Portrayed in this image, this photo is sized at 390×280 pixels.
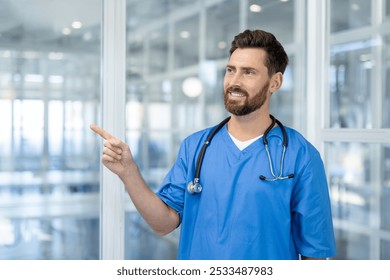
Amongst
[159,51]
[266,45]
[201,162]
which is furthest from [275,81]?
[159,51]

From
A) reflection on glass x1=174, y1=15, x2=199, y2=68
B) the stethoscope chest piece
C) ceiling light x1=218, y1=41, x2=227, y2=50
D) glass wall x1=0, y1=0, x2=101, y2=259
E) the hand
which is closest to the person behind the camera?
the hand

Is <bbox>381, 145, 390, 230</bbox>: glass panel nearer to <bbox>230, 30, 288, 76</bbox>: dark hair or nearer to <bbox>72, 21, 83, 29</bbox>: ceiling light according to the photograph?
<bbox>230, 30, 288, 76</bbox>: dark hair

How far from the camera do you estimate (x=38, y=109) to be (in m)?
1.72

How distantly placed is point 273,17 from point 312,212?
3.38 feet

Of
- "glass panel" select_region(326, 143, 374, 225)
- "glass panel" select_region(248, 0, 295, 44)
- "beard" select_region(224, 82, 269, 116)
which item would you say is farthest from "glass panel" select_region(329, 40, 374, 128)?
"beard" select_region(224, 82, 269, 116)

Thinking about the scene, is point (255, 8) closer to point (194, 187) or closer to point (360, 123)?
point (360, 123)

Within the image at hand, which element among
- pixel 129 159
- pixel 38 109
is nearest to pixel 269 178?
pixel 129 159

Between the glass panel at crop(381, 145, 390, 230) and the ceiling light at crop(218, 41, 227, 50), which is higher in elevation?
the ceiling light at crop(218, 41, 227, 50)

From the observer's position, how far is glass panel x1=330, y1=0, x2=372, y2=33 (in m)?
1.87

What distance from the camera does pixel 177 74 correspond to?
2125 millimetres

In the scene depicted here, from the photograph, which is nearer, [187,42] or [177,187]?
[177,187]

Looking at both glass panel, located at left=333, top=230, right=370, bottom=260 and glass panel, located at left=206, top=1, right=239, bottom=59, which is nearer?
glass panel, located at left=333, top=230, right=370, bottom=260

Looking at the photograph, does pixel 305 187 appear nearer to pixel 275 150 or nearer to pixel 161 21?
pixel 275 150

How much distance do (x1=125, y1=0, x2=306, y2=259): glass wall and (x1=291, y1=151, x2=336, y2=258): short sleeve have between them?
2.34ft
